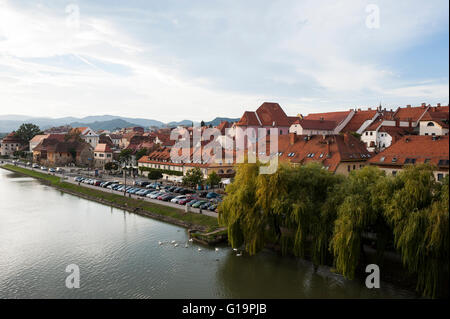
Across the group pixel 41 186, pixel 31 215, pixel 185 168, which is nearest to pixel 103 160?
pixel 41 186

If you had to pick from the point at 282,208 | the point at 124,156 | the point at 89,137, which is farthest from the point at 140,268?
the point at 89,137

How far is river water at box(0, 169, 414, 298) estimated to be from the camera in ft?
51.3

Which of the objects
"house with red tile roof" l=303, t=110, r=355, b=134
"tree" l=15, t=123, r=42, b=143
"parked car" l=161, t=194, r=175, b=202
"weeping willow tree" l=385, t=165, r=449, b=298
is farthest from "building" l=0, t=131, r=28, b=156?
"weeping willow tree" l=385, t=165, r=449, b=298

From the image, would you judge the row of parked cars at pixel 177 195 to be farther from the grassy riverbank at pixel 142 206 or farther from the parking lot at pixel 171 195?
the grassy riverbank at pixel 142 206

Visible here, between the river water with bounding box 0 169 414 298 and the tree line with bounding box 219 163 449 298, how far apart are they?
46.3 inches

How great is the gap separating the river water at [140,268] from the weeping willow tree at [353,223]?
1.84 meters

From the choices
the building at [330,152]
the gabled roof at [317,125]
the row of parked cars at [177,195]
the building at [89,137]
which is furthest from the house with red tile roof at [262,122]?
the building at [89,137]

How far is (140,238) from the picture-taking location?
2389 cm

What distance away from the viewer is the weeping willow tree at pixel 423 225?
40.9ft

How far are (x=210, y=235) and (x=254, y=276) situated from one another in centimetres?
590

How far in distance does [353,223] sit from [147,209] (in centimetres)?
2108

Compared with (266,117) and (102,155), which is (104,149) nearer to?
(102,155)

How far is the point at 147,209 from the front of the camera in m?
31.4
